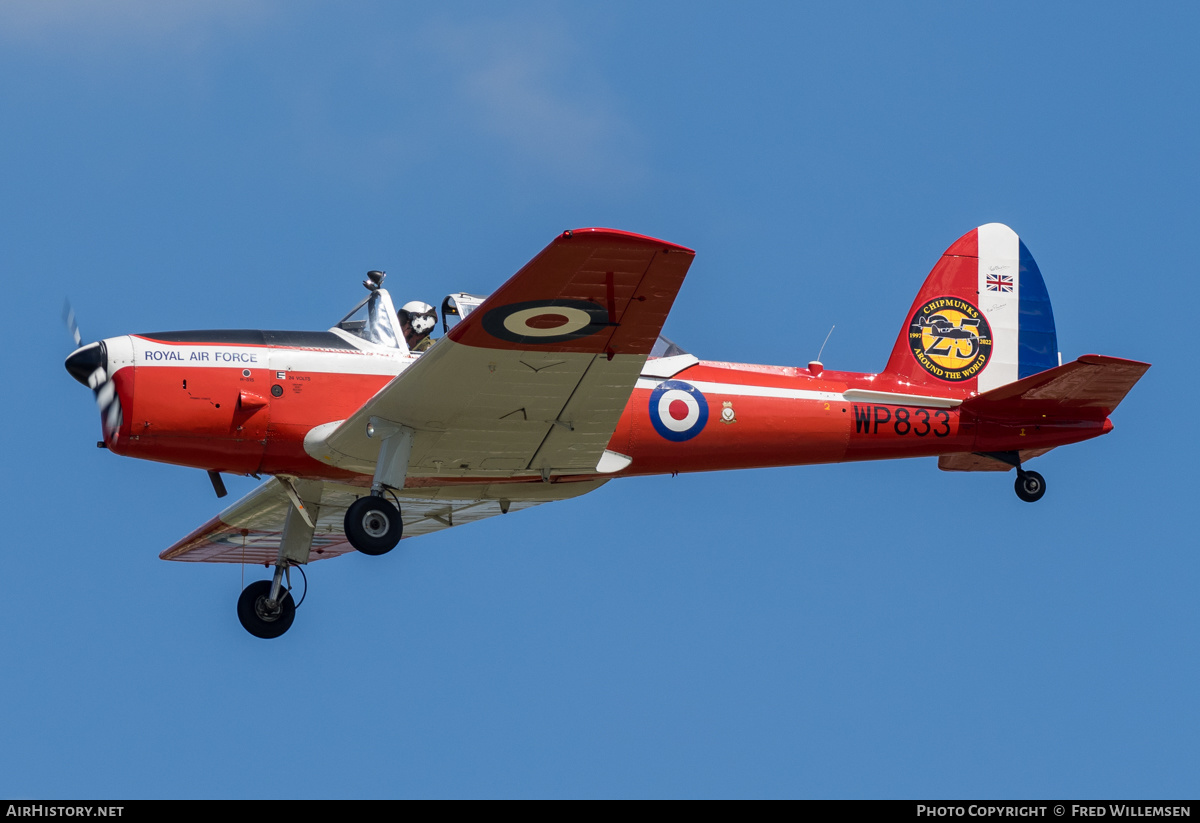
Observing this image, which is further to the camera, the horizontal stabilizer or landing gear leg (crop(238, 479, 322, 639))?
landing gear leg (crop(238, 479, 322, 639))

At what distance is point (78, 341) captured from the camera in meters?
11.5

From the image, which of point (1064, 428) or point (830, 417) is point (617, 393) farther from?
point (1064, 428)

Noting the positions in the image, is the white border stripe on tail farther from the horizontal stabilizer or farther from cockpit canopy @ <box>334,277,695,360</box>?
cockpit canopy @ <box>334,277,695,360</box>

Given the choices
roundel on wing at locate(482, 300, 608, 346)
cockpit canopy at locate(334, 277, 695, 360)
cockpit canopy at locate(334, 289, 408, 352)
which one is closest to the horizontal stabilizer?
cockpit canopy at locate(334, 277, 695, 360)

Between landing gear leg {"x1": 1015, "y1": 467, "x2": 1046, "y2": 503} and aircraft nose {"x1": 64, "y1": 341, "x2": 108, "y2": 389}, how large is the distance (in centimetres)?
819

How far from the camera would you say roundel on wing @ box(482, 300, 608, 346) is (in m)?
10.2

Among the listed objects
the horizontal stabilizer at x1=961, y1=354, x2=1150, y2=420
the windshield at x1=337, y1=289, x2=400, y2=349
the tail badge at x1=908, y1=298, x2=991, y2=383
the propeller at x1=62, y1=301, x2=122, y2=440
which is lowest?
the propeller at x1=62, y1=301, x2=122, y2=440

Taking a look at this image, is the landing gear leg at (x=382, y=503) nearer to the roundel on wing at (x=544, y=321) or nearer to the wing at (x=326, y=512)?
the wing at (x=326, y=512)

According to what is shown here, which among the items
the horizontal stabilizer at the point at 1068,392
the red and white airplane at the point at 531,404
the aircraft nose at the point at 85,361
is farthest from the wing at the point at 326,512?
the horizontal stabilizer at the point at 1068,392

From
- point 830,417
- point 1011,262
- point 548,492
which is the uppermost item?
point 1011,262

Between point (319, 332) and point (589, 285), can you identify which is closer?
point (589, 285)

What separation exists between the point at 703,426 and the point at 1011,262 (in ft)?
14.6

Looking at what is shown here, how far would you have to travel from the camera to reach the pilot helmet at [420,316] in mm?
12406
